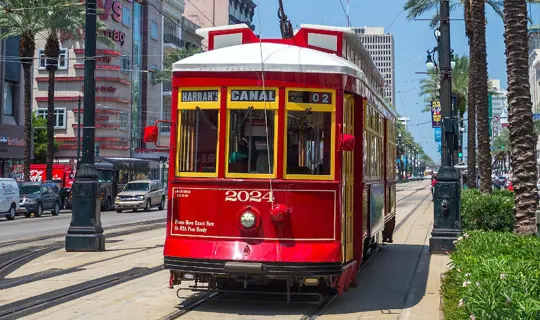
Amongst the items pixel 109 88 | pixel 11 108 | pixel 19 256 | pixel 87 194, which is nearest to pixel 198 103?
pixel 87 194

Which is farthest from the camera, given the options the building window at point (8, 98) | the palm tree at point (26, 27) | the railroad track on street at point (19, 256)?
the building window at point (8, 98)

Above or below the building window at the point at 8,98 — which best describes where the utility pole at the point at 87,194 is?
below

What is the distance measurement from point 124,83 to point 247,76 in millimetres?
58027

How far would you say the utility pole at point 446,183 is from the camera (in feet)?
54.3

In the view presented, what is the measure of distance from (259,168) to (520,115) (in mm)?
4634

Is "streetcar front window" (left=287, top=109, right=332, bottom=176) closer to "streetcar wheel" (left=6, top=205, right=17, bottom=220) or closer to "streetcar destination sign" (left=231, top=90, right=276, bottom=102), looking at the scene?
"streetcar destination sign" (left=231, top=90, right=276, bottom=102)

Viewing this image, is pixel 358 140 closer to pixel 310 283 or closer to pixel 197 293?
pixel 310 283

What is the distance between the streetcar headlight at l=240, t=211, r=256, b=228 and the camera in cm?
890

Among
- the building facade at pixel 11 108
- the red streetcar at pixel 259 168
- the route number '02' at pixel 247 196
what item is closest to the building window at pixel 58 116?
the building facade at pixel 11 108

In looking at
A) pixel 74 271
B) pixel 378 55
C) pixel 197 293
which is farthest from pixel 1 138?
pixel 197 293

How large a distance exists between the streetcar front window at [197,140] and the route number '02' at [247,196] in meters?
0.37

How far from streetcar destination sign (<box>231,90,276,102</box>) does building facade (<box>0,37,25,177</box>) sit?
42.2m

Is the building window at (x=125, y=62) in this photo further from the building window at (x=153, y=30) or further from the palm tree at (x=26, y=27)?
the palm tree at (x=26, y=27)

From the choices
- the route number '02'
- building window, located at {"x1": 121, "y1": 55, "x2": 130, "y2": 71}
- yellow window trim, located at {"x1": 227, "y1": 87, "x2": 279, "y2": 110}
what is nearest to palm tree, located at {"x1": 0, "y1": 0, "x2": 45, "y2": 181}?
building window, located at {"x1": 121, "y1": 55, "x2": 130, "y2": 71}
